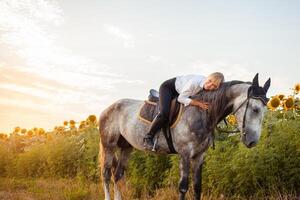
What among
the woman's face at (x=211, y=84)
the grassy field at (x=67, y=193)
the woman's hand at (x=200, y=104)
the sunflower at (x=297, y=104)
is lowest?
the grassy field at (x=67, y=193)

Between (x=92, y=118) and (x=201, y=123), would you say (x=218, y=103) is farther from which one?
(x=92, y=118)

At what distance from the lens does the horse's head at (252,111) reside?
5.47m

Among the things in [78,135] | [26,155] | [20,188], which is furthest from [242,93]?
[26,155]

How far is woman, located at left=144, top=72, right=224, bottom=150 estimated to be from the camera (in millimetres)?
6230

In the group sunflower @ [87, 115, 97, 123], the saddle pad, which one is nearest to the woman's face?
the saddle pad

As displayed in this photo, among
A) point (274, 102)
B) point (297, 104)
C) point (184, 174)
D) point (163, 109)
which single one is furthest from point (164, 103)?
point (297, 104)

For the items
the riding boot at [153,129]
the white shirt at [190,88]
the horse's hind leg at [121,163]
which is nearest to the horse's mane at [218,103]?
the white shirt at [190,88]

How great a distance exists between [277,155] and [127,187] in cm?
390

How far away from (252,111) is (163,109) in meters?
1.58

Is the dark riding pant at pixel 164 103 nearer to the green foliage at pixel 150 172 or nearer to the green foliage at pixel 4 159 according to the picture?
the green foliage at pixel 150 172

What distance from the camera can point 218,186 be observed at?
746 centimetres

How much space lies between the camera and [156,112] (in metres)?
7.12

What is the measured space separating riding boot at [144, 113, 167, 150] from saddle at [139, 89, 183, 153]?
114mm

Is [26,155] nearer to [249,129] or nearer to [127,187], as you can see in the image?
[127,187]
